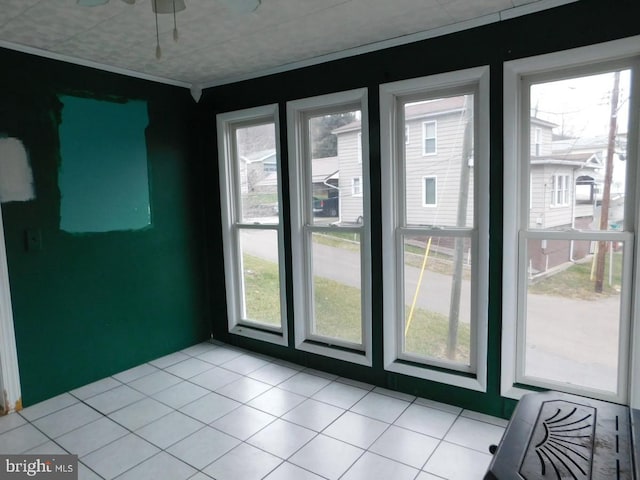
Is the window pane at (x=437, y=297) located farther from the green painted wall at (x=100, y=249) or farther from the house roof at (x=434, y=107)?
the green painted wall at (x=100, y=249)

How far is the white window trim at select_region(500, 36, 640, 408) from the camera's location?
2.17 metres

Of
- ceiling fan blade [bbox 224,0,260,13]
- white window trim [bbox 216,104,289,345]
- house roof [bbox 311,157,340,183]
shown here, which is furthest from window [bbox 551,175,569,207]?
white window trim [bbox 216,104,289,345]

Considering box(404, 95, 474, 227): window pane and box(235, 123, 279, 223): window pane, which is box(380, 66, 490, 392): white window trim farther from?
box(235, 123, 279, 223): window pane

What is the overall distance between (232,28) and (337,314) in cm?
216

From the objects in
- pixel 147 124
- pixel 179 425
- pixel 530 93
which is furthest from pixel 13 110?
pixel 530 93

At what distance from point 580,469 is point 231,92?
347 centimetres

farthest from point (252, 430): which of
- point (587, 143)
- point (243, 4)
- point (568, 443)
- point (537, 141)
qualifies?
point (587, 143)

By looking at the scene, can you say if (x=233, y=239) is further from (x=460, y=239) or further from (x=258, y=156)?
(x=460, y=239)

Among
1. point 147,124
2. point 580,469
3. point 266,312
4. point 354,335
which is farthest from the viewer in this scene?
point 266,312

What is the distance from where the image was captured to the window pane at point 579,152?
2246mm

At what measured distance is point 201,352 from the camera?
384cm

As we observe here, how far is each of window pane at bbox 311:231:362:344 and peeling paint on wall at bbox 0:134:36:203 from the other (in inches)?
80.2

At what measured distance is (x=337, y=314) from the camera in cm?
337

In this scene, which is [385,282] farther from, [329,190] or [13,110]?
[13,110]
